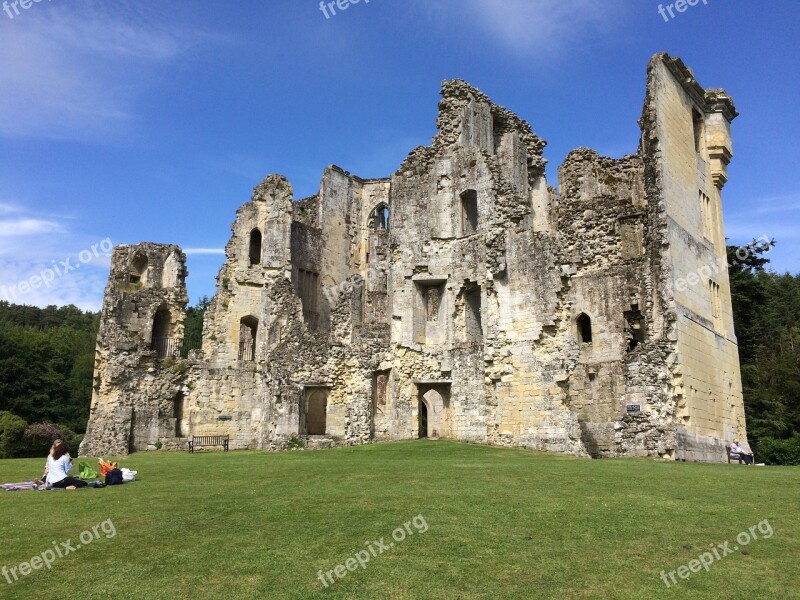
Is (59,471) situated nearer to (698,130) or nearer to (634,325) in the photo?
(634,325)

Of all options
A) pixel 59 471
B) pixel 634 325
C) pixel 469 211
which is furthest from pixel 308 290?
pixel 59 471

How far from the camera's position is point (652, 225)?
2573 cm

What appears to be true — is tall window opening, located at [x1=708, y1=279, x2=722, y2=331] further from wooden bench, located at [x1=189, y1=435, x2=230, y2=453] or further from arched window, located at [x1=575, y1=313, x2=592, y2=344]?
→ wooden bench, located at [x1=189, y1=435, x2=230, y2=453]

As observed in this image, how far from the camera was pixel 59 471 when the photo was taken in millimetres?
12484

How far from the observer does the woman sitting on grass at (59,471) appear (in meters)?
12.4

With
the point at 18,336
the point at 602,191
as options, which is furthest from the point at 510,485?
the point at 18,336

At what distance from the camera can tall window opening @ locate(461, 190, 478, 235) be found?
97.5 feet

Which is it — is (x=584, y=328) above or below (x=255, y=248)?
below

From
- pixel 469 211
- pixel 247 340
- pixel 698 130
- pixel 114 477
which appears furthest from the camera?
pixel 247 340

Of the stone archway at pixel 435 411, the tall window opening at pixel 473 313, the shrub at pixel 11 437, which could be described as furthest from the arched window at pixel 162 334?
the tall window opening at pixel 473 313

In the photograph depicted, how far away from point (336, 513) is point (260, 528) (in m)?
1.23

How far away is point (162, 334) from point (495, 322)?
1709cm

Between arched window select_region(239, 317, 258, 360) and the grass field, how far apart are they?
24.3 m

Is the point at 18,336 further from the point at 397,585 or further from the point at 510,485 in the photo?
the point at 397,585
